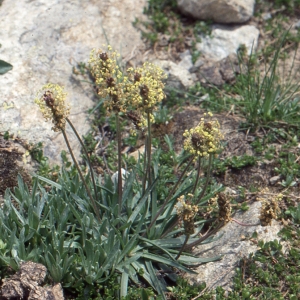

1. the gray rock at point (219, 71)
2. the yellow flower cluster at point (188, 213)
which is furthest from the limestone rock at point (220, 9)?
the yellow flower cluster at point (188, 213)

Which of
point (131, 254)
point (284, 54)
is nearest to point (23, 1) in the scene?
point (284, 54)

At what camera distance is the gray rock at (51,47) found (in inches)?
216

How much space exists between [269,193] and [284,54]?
2531mm

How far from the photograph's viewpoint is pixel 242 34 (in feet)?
22.6

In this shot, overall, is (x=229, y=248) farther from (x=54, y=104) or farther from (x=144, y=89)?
(x=54, y=104)

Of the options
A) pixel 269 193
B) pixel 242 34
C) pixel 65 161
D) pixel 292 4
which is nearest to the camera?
pixel 269 193

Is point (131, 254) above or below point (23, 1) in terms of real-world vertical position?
below

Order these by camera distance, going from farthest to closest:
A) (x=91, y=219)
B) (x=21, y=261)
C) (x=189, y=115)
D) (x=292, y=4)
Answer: (x=292, y=4) < (x=189, y=115) < (x=91, y=219) < (x=21, y=261)

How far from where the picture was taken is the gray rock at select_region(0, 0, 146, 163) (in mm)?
5477

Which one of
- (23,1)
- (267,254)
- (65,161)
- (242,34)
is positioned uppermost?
(23,1)

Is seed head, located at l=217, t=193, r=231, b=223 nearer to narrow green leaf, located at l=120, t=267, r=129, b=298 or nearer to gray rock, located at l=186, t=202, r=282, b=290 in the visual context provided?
gray rock, located at l=186, t=202, r=282, b=290

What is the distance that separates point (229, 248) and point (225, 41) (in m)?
3.24

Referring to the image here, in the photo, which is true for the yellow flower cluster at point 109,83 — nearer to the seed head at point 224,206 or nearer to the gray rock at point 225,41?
the seed head at point 224,206

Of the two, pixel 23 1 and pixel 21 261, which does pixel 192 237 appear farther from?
pixel 23 1
